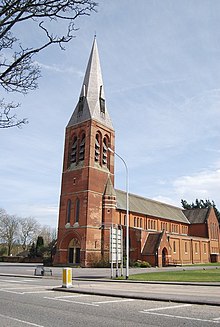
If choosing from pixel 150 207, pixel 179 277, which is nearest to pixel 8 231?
pixel 150 207

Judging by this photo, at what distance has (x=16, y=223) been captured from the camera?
304ft

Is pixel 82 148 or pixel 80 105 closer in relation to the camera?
pixel 82 148

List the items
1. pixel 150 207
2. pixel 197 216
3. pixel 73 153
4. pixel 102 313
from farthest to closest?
pixel 197 216, pixel 150 207, pixel 73 153, pixel 102 313

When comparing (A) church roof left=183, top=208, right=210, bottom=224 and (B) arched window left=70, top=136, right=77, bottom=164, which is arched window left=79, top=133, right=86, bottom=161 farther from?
(A) church roof left=183, top=208, right=210, bottom=224

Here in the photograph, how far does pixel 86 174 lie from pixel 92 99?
→ 525 inches

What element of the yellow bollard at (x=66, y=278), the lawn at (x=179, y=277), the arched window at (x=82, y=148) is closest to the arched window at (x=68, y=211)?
the arched window at (x=82, y=148)

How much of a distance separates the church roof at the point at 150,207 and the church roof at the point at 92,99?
1247cm

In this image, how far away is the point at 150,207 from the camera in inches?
2394

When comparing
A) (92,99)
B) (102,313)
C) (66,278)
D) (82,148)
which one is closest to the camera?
(102,313)

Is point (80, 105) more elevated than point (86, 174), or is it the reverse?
point (80, 105)

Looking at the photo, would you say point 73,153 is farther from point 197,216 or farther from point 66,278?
point 197,216

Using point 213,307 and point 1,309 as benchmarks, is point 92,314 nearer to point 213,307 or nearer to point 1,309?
point 1,309

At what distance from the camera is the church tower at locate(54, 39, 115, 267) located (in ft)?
144

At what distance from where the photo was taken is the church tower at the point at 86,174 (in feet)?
144
